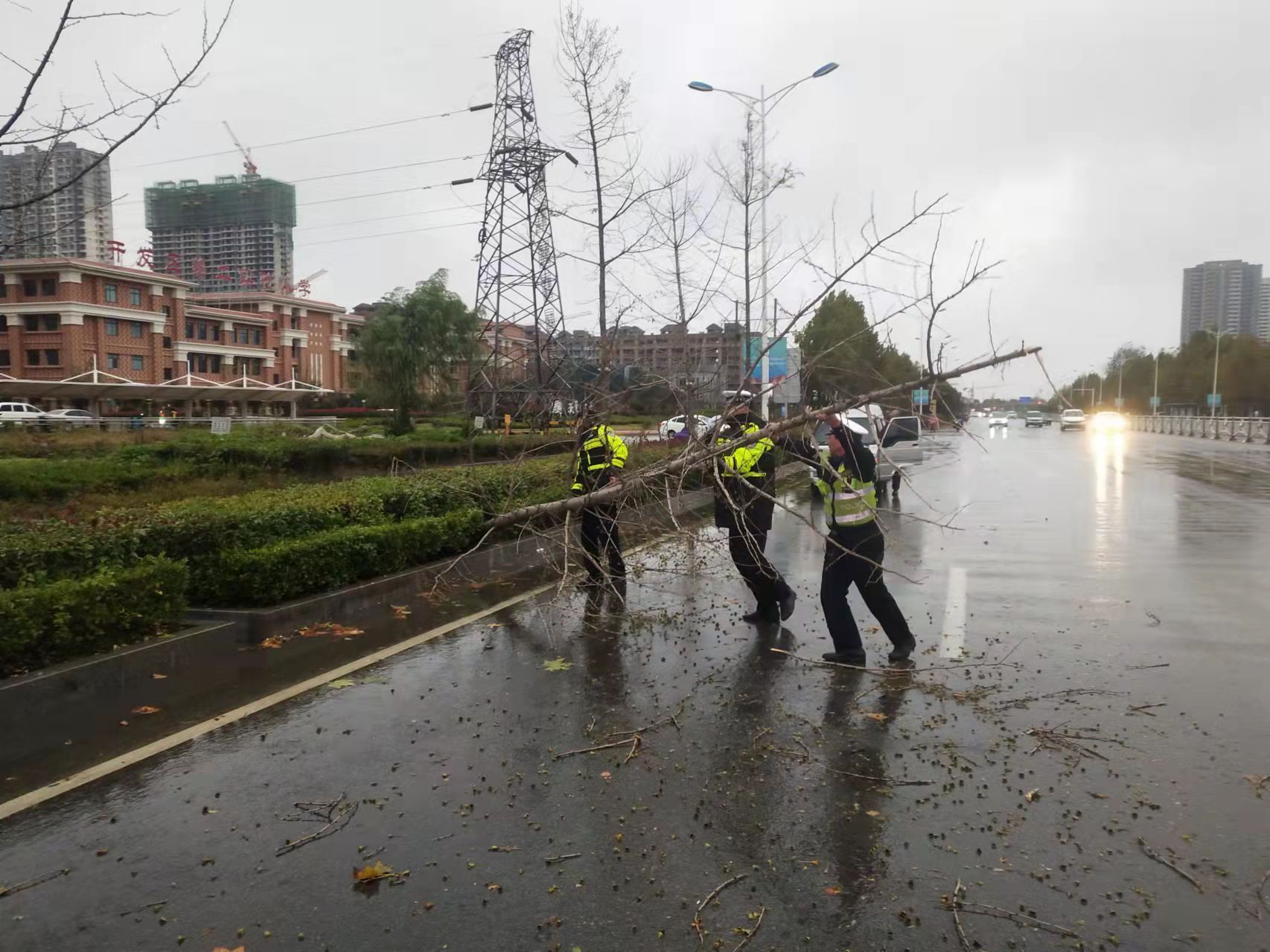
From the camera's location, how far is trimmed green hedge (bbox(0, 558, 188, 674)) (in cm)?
563

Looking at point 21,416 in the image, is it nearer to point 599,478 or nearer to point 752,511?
point 599,478

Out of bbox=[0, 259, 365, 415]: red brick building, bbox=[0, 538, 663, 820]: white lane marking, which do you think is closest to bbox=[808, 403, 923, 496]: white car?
bbox=[0, 538, 663, 820]: white lane marking

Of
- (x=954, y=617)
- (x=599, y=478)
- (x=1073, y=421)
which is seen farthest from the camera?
(x=1073, y=421)

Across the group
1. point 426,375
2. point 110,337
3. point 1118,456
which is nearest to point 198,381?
point 110,337

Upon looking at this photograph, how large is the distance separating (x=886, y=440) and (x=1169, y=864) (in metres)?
9.81

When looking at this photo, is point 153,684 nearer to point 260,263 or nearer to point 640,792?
point 640,792

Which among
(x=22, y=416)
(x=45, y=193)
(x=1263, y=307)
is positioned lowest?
(x=22, y=416)

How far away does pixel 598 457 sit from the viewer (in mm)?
8266

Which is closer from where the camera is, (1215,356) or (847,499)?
(847,499)

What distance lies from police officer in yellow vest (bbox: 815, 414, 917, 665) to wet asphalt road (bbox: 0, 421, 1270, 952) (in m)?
0.28

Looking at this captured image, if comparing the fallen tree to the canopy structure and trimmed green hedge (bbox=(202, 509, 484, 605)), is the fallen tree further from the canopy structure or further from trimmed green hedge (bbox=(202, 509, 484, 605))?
the canopy structure

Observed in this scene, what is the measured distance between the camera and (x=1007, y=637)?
727 centimetres

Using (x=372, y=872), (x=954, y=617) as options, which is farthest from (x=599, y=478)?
(x=372, y=872)

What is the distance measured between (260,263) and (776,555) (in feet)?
314
